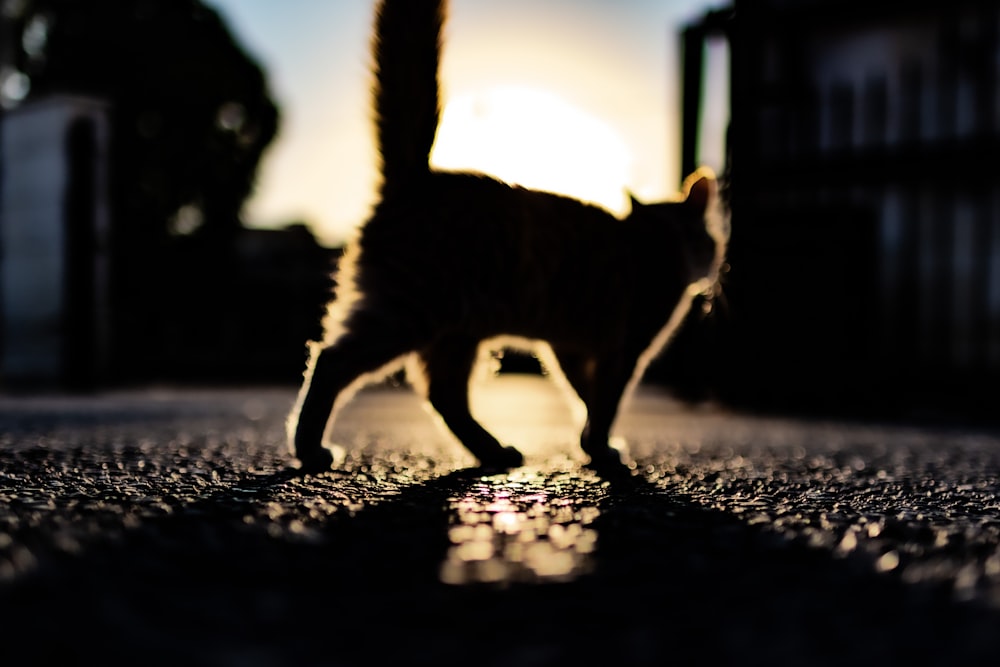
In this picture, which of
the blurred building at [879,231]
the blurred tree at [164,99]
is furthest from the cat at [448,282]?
the blurred tree at [164,99]

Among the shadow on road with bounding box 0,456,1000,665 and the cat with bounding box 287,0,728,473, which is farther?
the cat with bounding box 287,0,728,473

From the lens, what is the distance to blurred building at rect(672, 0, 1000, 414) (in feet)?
16.4

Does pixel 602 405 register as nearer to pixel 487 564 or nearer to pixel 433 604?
pixel 487 564

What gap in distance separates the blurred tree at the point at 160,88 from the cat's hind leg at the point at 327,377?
11.4 meters

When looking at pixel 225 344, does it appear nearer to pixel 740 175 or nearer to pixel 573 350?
pixel 740 175

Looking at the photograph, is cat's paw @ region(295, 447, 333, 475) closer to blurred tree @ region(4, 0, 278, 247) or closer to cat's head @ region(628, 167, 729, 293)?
cat's head @ region(628, 167, 729, 293)

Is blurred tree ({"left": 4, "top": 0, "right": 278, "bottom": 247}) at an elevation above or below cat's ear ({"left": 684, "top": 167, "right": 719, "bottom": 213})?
above

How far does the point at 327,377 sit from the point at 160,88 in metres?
13.0

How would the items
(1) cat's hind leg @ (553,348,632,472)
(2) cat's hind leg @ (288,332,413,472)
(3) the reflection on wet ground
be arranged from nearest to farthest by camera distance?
(3) the reflection on wet ground < (2) cat's hind leg @ (288,332,413,472) < (1) cat's hind leg @ (553,348,632,472)

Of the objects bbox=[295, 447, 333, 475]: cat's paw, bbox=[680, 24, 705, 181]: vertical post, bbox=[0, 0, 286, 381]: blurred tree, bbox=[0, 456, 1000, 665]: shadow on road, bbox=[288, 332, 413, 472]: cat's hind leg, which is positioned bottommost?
bbox=[295, 447, 333, 475]: cat's paw

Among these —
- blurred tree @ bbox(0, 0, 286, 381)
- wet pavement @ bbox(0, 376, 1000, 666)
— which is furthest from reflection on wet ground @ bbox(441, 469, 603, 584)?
blurred tree @ bbox(0, 0, 286, 381)

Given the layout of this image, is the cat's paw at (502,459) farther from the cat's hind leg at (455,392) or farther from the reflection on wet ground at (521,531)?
the reflection on wet ground at (521,531)

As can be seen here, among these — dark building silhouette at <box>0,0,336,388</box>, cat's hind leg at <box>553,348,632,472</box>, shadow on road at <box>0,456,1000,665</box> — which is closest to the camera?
shadow on road at <box>0,456,1000,665</box>

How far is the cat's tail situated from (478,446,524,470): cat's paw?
0.68 metres
